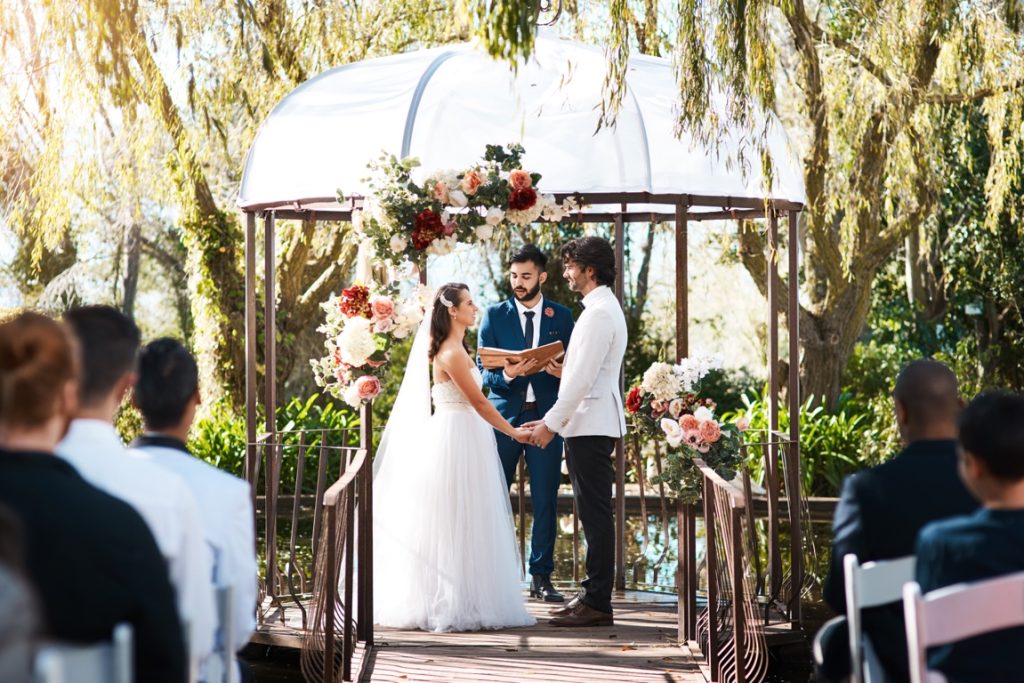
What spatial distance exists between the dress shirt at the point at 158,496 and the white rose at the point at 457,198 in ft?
12.8

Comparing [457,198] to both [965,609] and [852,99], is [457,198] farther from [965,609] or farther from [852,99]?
[852,99]

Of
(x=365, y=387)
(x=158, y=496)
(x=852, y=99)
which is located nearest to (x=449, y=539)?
(x=365, y=387)

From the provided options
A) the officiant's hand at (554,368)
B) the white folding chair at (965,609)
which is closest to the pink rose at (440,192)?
the officiant's hand at (554,368)

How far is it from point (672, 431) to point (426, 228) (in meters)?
1.59

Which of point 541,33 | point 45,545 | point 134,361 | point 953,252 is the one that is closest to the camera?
point 45,545

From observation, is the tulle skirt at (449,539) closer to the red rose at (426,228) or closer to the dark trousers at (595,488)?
the dark trousers at (595,488)

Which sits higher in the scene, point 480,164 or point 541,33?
point 541,33

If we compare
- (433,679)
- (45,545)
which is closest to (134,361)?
(45,545)

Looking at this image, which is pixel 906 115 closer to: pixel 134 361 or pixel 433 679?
pixel 433 679

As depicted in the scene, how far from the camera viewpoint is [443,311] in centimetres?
680

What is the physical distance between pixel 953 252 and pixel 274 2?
30.2ft

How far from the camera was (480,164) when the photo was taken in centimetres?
689

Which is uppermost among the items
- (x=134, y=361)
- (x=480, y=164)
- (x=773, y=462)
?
(x=480, y=164)

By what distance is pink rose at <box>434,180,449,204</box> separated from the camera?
6.73 m
